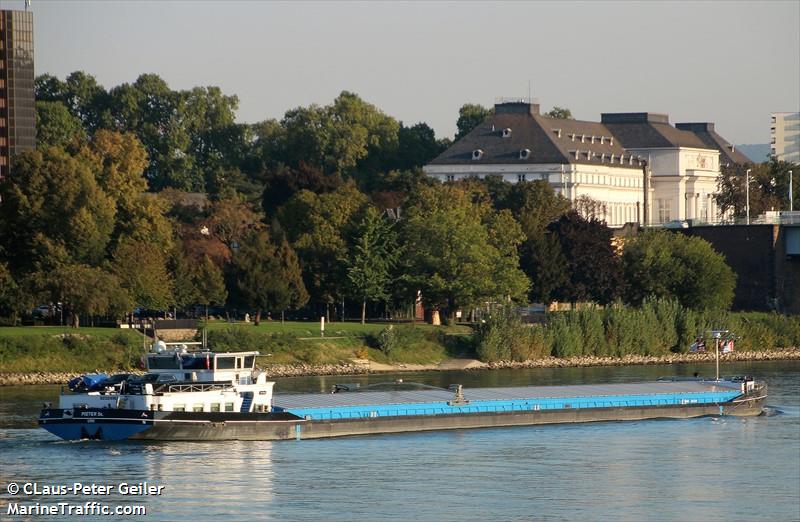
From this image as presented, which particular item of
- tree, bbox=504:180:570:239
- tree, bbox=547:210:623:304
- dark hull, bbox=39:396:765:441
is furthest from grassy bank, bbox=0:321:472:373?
dark hull, bbox=39:396:765:441

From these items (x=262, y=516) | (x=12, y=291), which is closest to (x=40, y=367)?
(x=12, y=291)

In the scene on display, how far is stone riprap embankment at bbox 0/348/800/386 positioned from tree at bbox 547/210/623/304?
13.7 meters

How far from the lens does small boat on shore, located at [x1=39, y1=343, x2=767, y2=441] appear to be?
75.5 metres

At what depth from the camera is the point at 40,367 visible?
10756 cm

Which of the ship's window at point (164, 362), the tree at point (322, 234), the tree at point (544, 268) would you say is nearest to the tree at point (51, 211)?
the tree at point (322, 234)

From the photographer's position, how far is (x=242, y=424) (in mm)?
77000

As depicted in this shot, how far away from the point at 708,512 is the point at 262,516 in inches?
596

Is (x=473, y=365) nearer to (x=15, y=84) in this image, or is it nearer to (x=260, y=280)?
(x=260, y=280)

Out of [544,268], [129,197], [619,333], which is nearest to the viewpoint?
[129,197]

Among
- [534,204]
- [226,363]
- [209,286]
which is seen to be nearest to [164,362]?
[226,363]

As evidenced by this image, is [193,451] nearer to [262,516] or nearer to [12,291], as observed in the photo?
[262,516]

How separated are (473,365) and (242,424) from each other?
1969 inches

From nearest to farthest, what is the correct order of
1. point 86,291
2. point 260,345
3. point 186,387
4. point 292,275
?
1. point 186,387
2. point 86,291
3. point 260,345
4. point 292,275

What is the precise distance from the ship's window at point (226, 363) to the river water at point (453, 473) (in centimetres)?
473
